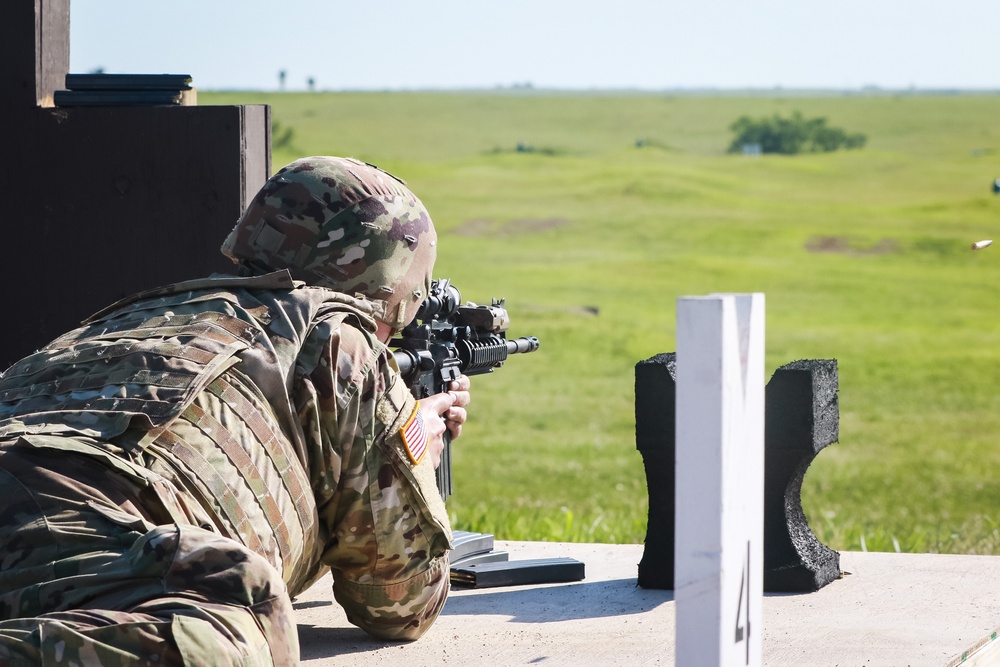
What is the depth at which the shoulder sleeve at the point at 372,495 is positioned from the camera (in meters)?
2.95

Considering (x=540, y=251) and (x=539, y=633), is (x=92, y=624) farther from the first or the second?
(x=540, y=251)

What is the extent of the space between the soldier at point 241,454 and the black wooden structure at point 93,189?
1.22 metres

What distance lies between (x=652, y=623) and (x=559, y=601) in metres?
0.39

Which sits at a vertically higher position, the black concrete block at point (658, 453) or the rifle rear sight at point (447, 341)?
the rifle rear sight at point (447, 341)

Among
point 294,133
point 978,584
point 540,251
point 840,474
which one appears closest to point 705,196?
point 540,251

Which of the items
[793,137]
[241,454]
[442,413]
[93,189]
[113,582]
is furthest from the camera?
[793,137]

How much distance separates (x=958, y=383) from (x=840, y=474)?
7475 mm

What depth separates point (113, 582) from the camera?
239 centimetres

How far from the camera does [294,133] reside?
46.3 metres

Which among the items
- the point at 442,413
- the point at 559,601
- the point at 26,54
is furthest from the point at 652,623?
the point at 26,54

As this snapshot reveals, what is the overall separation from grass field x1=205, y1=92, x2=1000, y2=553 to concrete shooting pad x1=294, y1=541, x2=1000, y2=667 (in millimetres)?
1410

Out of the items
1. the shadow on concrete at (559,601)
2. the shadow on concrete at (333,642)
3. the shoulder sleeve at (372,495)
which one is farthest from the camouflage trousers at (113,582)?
the shadow on concrete at (559,601)

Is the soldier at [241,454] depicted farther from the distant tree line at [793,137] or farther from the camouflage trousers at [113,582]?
the distant tree line at [793,137]

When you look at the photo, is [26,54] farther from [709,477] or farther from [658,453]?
[709,477]
